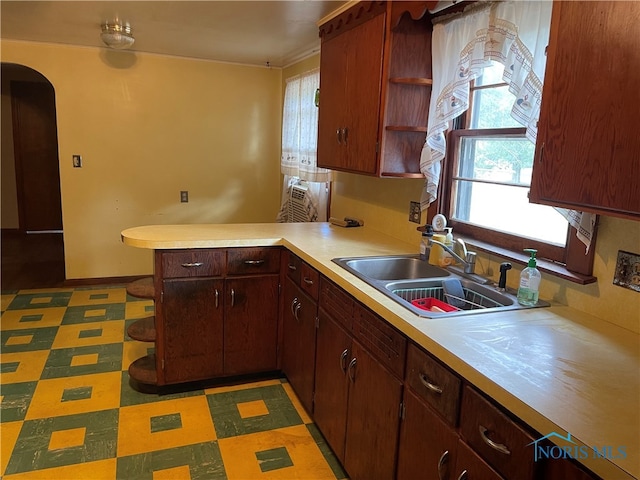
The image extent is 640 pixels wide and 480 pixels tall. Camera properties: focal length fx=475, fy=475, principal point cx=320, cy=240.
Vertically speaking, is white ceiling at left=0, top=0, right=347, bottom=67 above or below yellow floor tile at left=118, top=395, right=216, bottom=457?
above

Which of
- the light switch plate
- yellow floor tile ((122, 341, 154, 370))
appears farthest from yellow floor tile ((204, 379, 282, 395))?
the light switch plate

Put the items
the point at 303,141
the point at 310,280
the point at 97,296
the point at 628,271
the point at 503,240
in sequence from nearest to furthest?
the point at 628,271
the point at 503,240
the point at 310,280
the point at 303,141
the point at 97,296

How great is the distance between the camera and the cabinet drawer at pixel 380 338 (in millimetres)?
1548

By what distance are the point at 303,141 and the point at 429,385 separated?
290 cm

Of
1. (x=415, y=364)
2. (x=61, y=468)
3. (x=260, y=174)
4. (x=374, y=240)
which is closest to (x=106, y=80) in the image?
(x=260, y=174)

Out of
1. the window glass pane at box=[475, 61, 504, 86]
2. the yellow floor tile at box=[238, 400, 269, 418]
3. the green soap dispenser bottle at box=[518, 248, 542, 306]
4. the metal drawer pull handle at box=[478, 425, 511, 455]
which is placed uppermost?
the window glass pane at box=[475, 61, 504, 86]

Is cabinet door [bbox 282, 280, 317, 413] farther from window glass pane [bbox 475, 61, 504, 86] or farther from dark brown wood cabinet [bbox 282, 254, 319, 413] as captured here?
window glass pane [bbox 475, 61, 504, 86]

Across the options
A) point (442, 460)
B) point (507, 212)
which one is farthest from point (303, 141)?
point (442, 460)

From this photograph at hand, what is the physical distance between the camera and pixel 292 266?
257 centimetres

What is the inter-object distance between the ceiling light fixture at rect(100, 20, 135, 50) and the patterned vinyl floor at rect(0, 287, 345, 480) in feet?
7.03

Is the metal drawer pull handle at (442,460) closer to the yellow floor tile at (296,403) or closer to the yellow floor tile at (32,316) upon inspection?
the yellow floor tile at (296,403)

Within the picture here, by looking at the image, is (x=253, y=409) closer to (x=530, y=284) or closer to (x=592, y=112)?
(x=530, y=284)

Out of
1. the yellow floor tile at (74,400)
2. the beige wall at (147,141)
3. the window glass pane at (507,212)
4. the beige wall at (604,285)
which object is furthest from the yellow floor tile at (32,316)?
the window glass pane at (507,212)

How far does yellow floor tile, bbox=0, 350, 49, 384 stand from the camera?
2.76 meters
